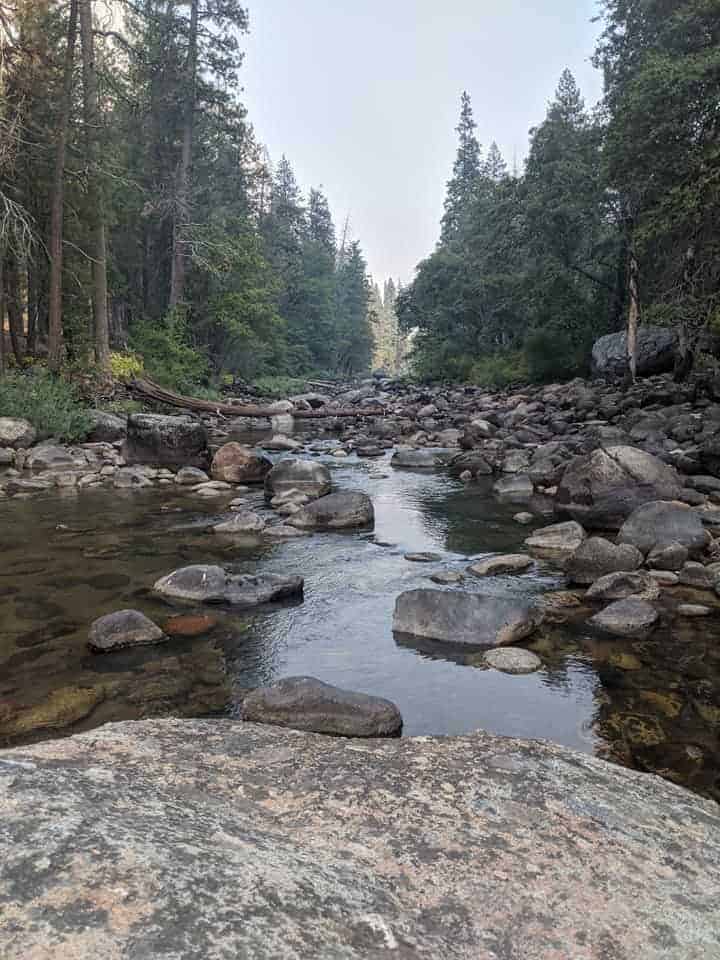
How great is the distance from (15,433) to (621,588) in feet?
41.1

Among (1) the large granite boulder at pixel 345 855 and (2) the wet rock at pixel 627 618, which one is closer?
(1) the large granite boulder at pixel 345 855

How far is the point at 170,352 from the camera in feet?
90.5

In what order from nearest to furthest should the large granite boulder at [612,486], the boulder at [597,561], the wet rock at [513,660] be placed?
the wet rock at [513,660]
the boulder at [597,561]
the large granite boulder at [612,486]

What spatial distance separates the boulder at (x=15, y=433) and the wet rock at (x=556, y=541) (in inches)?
429

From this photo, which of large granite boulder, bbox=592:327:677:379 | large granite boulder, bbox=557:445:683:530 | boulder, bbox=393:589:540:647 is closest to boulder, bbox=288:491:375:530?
large granite boulder, bbox=557:445:683:530

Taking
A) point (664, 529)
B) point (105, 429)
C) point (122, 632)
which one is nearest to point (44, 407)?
point (105, 429)

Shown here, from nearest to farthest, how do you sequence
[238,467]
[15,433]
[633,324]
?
[238,467] < [15,433] < [633,324]

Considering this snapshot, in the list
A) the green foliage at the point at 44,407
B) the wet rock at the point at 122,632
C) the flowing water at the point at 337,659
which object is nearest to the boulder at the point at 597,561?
the flowing water at the point at 337,659

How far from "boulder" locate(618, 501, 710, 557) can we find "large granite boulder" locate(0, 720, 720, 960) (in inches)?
183

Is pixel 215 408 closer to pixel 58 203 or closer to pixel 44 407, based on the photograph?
pixel 58 203

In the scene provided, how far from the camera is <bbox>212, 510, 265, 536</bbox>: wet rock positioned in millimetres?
8438

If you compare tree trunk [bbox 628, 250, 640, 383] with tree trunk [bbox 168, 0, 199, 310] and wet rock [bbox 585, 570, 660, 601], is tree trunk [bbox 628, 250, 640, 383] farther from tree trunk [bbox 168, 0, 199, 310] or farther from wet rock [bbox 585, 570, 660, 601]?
wet rock [bbox 585, 570, 660, 601]

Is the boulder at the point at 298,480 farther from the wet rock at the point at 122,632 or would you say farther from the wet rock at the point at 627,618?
the wet rock at the point at 627,618

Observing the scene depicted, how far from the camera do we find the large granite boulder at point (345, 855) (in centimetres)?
134
